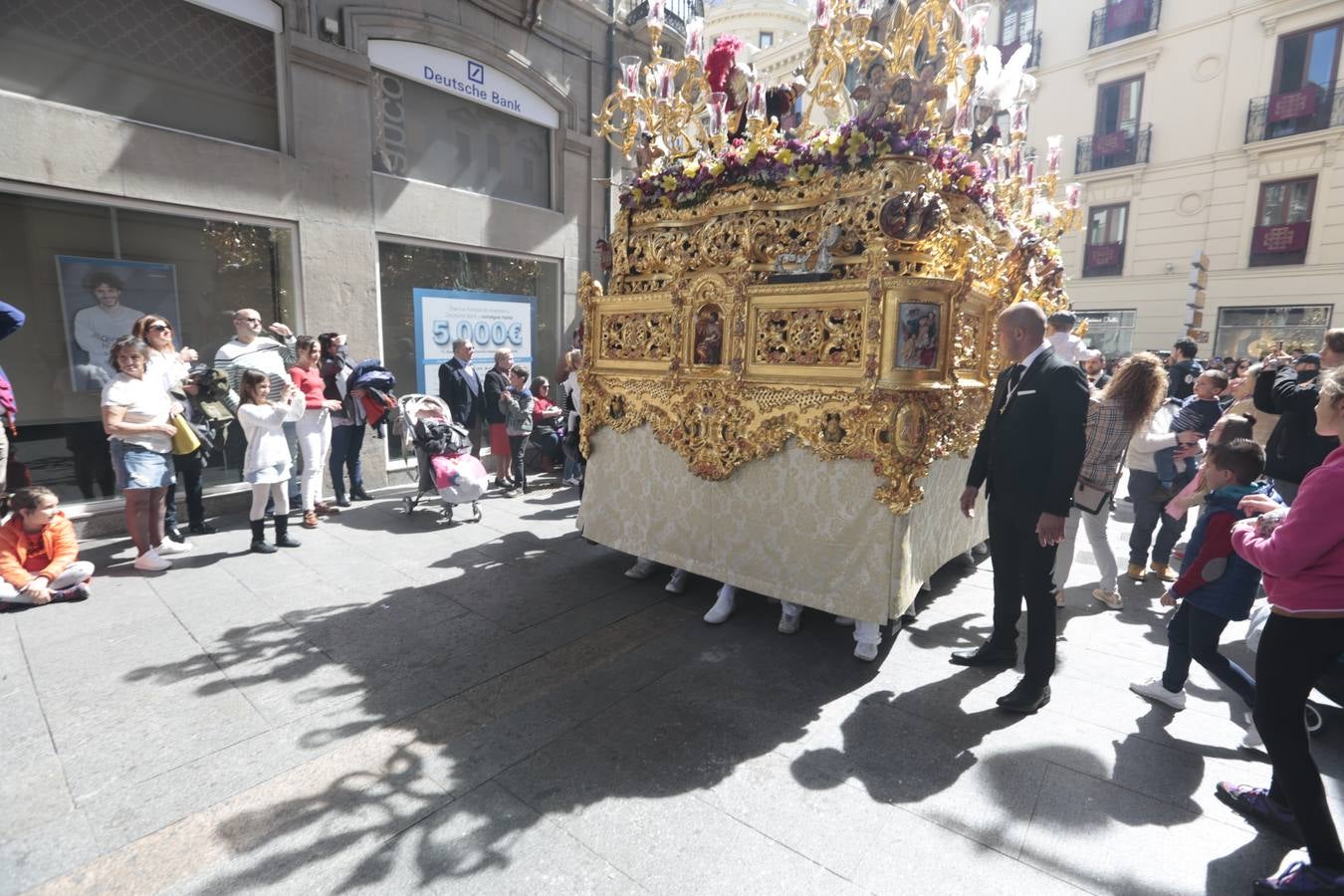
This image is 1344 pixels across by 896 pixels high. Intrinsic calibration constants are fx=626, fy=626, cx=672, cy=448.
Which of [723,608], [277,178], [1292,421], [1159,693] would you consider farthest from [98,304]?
[1292,421]

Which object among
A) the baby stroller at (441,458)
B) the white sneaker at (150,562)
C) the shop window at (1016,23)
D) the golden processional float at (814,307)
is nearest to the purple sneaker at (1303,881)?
the golden processional float at (814,307)

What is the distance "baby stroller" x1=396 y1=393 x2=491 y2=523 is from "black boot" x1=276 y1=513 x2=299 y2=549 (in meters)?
1.34

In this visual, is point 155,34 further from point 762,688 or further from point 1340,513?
point 1340,513

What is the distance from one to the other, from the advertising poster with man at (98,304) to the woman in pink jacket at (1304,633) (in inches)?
335

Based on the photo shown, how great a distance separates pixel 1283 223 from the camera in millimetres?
17047

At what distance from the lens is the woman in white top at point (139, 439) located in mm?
4867

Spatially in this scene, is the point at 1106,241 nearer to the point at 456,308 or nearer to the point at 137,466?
the point at 456,308

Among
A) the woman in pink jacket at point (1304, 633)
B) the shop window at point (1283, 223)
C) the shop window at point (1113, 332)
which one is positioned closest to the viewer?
the woman in pink jacket at point (1304, 633)

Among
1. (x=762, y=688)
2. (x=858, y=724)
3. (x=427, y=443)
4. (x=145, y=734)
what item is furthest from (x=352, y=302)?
(x=858, y=724)

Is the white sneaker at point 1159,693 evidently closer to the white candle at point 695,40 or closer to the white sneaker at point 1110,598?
the white sneaker at point 1110,598

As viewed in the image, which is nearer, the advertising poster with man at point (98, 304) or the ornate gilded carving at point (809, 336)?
the ornate gilded carving at point (809, 336)

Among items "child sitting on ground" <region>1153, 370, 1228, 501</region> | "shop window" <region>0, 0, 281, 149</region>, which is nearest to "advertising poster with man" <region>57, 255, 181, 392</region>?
"shop window" <region>0, 0, 281, 149</region>

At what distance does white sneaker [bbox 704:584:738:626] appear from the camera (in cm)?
436

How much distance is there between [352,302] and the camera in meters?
7.50
